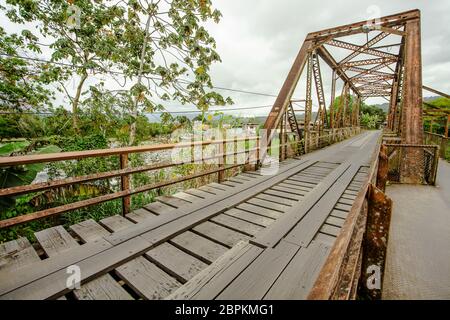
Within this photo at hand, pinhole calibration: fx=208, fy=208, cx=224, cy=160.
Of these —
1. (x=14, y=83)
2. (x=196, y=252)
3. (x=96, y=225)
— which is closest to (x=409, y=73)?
(x=196, y=252)

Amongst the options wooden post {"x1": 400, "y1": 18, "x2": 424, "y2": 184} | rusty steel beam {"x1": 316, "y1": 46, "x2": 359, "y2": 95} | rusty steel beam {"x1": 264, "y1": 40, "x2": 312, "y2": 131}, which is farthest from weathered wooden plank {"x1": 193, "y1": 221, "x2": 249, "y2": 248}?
rusty steel beam {"x1": 316, "y1": 46, "x2": 359, "y2": 95}

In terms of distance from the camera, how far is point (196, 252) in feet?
7.09

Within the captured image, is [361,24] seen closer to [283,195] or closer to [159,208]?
[283,195]

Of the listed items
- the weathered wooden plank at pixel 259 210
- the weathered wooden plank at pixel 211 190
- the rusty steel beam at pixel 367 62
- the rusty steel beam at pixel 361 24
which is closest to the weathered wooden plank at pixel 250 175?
the weathered wooden plank at pixel 211 190

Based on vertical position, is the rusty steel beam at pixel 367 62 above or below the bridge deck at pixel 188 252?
above

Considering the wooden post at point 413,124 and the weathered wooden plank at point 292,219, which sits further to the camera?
the wooden post at point 413,124

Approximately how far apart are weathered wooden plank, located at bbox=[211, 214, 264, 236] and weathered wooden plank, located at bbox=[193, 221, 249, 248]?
71mm

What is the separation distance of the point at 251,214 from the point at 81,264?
2.08m

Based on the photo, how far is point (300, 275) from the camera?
1.80 meters

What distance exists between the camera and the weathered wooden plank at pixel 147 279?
1.65 meters

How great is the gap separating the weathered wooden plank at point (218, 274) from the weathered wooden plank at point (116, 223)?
4.41 ft

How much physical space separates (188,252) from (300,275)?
1106mm

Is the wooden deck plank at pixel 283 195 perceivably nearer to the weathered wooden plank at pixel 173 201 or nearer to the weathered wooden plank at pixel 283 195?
the weathered wooden plank at pixel 283 195

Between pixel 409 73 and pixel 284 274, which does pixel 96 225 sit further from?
pixel 409 73
